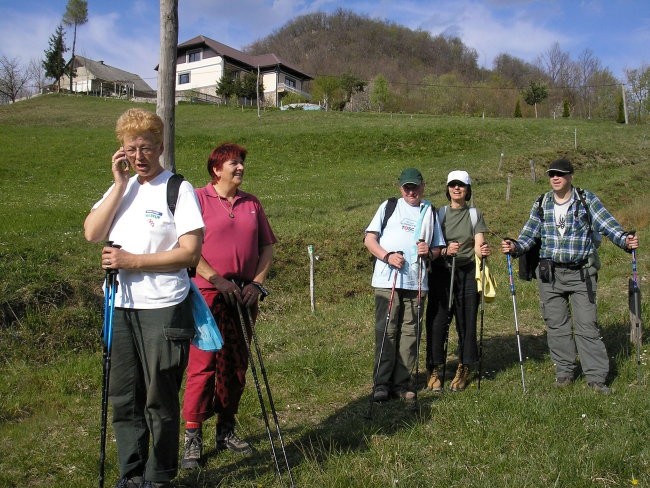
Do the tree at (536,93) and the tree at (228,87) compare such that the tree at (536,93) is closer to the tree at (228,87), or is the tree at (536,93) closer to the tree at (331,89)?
the tree at (331,89)

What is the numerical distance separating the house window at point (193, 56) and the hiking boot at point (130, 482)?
7590cm

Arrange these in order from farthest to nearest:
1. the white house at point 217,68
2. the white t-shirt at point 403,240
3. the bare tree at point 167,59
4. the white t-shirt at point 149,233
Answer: the white house at point 217,68
the bare tree at point 167,59
the white t-shirt at point 403,240
the white t-shirt at point 149,233

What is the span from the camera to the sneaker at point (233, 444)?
4.49 m

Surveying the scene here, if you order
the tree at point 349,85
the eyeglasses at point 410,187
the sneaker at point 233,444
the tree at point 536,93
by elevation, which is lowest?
the sneaker at point 233,444

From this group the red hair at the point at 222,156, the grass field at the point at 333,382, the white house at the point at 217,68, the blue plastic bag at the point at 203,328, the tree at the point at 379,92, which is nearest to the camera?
the blue plastic bag at the point at 203,328

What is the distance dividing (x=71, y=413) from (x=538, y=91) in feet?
206

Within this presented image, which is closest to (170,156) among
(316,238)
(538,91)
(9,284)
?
(9,284)

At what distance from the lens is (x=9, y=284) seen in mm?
8164

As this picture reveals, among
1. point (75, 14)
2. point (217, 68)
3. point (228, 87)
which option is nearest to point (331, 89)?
point (228, 87)

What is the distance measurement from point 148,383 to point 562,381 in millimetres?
4078

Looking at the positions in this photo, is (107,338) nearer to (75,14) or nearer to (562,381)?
(562,381)

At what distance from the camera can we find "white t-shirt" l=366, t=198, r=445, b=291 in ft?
18.8

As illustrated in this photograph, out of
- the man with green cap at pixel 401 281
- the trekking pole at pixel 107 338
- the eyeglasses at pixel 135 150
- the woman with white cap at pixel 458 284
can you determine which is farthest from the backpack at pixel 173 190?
the woman with white cap at pixel 458 284

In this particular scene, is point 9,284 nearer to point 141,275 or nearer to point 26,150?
point 141,275
